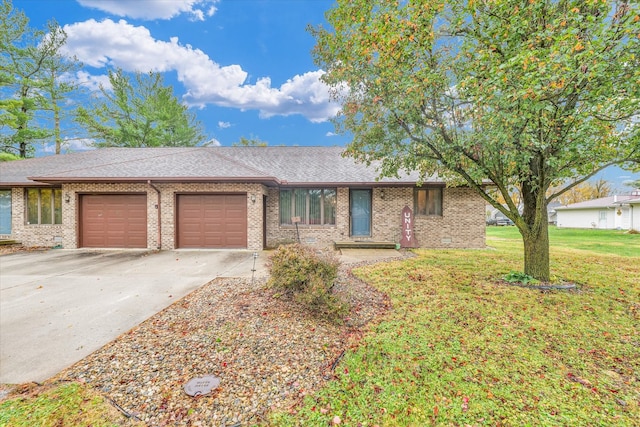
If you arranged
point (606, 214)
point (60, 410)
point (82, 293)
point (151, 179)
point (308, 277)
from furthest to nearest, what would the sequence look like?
point (606, 214)
point (151, 179)
point (82, 293)
point (308, 277)
point (60, 410)

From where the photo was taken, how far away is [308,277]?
4.22 metres

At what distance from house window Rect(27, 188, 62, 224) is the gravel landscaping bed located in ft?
35.4

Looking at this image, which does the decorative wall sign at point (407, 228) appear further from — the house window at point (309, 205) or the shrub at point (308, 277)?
the shrub at point (308, 277)

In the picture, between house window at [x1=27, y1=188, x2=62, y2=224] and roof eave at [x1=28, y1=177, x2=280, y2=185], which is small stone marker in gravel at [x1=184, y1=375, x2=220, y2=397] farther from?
house window at [x1=27, y1=188, x2=62, y2=224]

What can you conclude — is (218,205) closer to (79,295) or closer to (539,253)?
(79,295)

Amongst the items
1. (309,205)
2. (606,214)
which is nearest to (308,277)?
(309,205)

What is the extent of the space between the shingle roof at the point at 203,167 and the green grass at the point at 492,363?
6169 mm

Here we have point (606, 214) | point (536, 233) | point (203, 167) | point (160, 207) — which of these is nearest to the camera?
point (536, 233)

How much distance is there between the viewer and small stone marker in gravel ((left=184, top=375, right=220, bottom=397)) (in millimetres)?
2389

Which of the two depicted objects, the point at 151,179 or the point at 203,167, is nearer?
the point at 151,179

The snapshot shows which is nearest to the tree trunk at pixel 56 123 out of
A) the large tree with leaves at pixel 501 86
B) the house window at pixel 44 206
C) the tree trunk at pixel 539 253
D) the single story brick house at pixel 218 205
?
the single story brick house at pixel 218 205

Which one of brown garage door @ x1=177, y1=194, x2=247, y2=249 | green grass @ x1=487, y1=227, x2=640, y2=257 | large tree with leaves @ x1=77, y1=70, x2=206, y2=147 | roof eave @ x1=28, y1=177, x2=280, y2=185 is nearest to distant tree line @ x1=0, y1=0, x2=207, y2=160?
large tree with leaves @ x1=77, y1=70, x2=206, y2=147

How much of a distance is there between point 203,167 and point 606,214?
35.8m

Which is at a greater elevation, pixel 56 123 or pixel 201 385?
pixel 56 123
